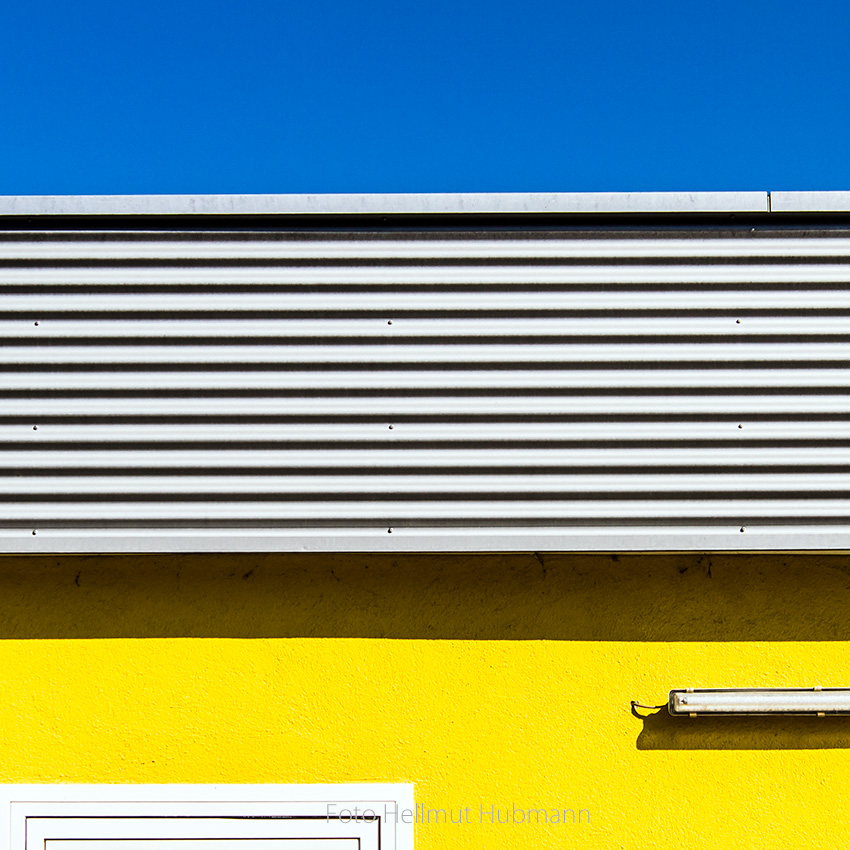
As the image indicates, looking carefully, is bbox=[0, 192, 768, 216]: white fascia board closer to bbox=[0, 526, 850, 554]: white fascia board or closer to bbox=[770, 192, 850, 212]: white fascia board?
bbox=[770, 192, 850, 212]: white fascia board

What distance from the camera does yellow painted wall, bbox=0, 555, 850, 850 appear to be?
193cm

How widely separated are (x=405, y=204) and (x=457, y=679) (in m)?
1.59

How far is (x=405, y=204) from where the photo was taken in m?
2.02

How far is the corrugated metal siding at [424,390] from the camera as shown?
1.92m

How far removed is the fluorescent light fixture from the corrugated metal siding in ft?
1.54

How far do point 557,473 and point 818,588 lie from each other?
3.18ft

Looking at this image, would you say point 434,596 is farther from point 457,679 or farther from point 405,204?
point 405,204

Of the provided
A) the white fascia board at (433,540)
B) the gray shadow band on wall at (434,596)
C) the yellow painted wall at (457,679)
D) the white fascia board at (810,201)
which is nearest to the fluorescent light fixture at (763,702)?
the yellow painted wall at (457,679)

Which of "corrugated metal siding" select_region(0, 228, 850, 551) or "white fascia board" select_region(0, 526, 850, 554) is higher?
"corrugated metal siding" select_region(0, 228, 850, 551)

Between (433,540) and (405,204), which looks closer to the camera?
(433,540)

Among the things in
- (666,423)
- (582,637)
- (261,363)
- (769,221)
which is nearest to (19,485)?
(261,363)

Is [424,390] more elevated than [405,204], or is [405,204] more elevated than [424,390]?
[405,204]

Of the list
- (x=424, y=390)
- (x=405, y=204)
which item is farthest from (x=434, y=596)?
(x=405, y=204)

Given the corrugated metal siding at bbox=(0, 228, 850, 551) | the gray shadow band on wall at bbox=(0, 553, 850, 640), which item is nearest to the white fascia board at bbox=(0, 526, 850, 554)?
the corrugated metal siding at bbox=(0, 228, 850, 551)
